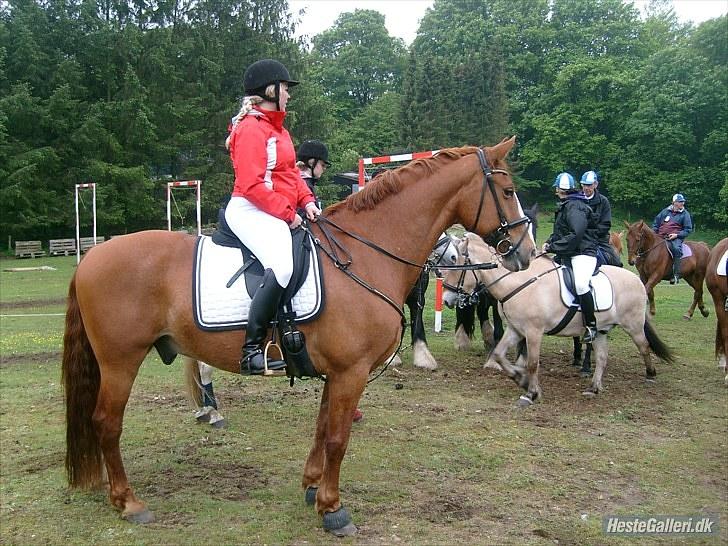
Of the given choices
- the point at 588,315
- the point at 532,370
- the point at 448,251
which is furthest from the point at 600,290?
the point at 448,251

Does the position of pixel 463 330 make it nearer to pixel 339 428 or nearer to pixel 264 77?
pixel 339 428

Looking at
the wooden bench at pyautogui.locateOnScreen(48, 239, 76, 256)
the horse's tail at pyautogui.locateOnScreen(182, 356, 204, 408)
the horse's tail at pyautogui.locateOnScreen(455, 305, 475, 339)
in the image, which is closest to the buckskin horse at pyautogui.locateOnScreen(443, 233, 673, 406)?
the horse's tail at pyautogui.locateOnScreen(455, 305, 475, 339)

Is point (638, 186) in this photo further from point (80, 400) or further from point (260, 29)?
point (80, 400)

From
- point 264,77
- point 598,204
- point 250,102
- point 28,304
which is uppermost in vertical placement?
point 264,77

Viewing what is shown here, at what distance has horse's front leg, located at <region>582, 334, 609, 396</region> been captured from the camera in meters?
8.30

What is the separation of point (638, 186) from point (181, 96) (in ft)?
104

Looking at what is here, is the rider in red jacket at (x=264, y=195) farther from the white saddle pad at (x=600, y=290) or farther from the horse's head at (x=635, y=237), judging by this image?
the horse's head at (x=635, y=237)

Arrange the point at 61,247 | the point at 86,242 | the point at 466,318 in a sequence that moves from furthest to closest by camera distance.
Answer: the point at 86,242 → the point at 61,247 → the point at 466,318

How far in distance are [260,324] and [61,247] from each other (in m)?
31.6

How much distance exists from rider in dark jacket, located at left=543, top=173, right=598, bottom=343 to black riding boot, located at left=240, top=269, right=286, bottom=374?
5.01 metres

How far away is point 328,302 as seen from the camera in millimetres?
4371

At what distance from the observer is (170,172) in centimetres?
3891

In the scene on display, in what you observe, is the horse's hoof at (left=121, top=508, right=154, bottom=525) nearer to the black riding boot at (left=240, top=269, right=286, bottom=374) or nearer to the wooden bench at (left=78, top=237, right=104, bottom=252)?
the black riding boot at (left=240, top=269, right=286, bottom=374)

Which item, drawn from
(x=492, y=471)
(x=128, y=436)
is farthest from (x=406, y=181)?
(x=128, y=436)
